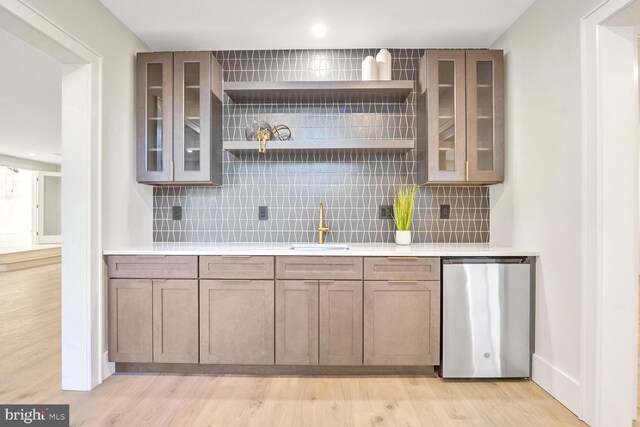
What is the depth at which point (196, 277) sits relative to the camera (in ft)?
7.84

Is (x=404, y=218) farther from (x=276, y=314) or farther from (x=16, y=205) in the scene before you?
(x=16, y=205)

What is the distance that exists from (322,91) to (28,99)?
403 centimetres

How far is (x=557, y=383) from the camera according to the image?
2.10 meters

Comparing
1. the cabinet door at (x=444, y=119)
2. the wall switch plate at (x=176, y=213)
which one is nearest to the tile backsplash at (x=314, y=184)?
the wall switch plate at (x=176, y=213)

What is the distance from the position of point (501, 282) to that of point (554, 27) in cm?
156

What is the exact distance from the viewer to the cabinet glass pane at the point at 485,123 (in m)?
2.64

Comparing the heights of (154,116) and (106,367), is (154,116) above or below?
above

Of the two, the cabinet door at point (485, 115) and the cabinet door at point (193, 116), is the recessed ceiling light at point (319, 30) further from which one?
the cabinet door at point (485, 115)

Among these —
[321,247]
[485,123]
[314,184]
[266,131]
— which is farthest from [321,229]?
[485,123]

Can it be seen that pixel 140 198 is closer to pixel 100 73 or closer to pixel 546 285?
pixel 100 73

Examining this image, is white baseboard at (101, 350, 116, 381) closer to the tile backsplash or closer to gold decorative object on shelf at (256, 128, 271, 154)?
the tile backsplash

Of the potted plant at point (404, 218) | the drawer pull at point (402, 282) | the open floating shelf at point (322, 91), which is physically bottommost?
the drawer pull at point (402, 282)

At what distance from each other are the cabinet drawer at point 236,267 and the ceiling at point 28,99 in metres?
2.34

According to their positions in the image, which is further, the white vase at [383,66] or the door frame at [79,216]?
the white vase at [383,66]
